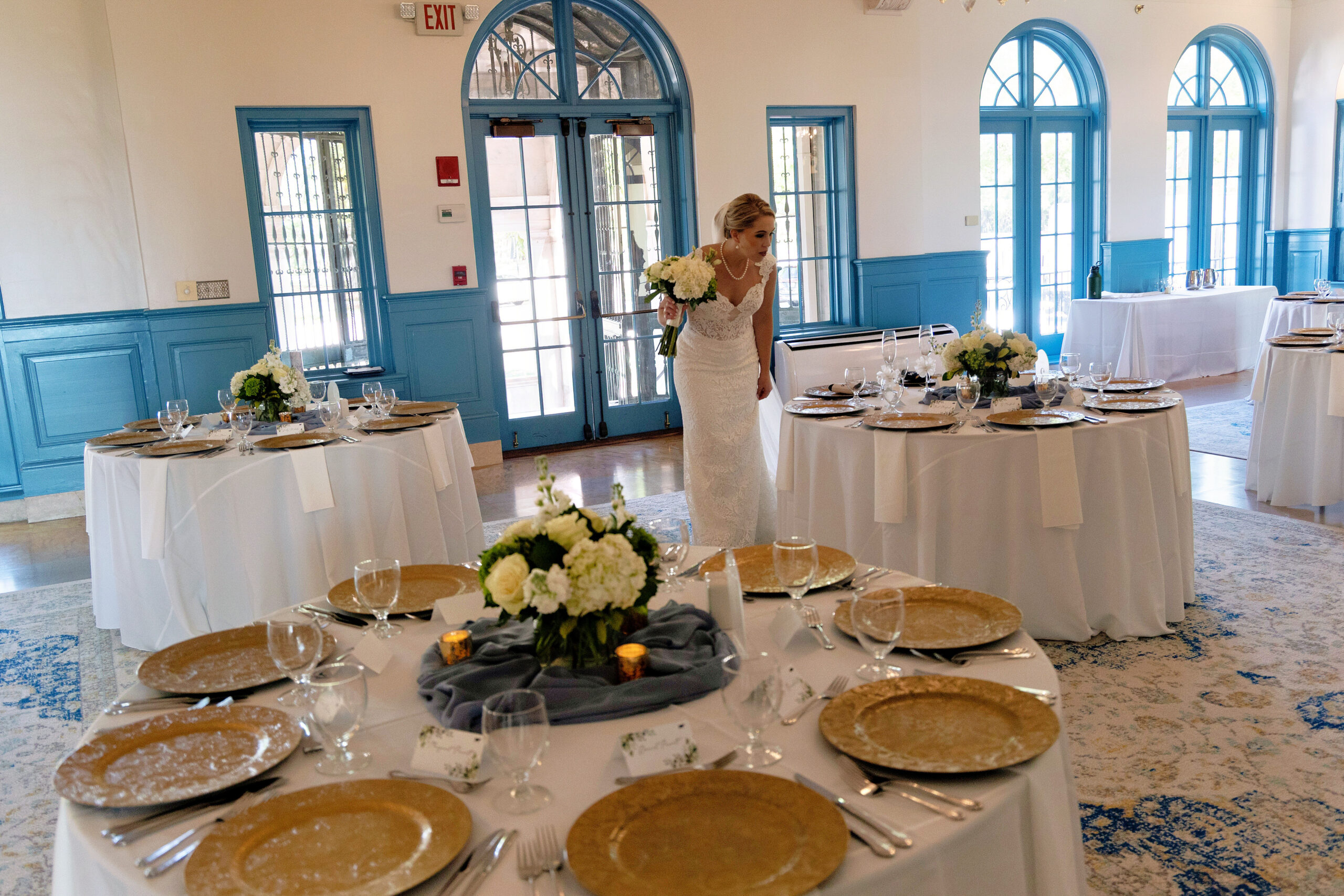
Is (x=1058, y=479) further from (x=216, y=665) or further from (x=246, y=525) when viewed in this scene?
(x=246, y=525)

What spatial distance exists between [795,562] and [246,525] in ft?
9.06

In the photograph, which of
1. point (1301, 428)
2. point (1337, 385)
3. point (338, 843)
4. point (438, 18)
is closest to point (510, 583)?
point (338, 843)

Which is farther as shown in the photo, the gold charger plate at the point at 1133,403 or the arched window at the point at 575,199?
the arched window at the point at 575,199

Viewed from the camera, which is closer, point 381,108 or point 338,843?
point 338,843

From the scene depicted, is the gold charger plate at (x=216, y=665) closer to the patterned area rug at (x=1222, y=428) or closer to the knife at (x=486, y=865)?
the knife at (x=486, y=865)

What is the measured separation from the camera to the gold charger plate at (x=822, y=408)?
405 centimetres

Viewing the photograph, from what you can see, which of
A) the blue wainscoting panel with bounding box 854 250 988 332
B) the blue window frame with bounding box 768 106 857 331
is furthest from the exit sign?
the blue wainscoting panel with bounding box 854 250 988 332

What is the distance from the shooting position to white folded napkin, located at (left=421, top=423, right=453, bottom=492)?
4.12m

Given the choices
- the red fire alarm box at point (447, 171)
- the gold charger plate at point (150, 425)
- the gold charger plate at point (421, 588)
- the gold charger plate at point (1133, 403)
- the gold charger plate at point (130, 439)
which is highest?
the red fire alarm box at point (447, 171)

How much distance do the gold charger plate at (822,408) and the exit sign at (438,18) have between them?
4290mm

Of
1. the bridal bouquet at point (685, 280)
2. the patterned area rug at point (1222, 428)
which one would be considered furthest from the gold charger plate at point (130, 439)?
the patterned area rug at point (1222, 428)

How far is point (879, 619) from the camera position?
1.56 m

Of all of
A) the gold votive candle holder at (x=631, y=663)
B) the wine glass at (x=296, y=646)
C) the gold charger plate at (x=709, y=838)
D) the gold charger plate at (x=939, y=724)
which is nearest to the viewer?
the gold charger plate at (x=709, y=838)

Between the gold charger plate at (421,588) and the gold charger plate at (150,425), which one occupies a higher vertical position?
the gold charger plate at (150,425)
